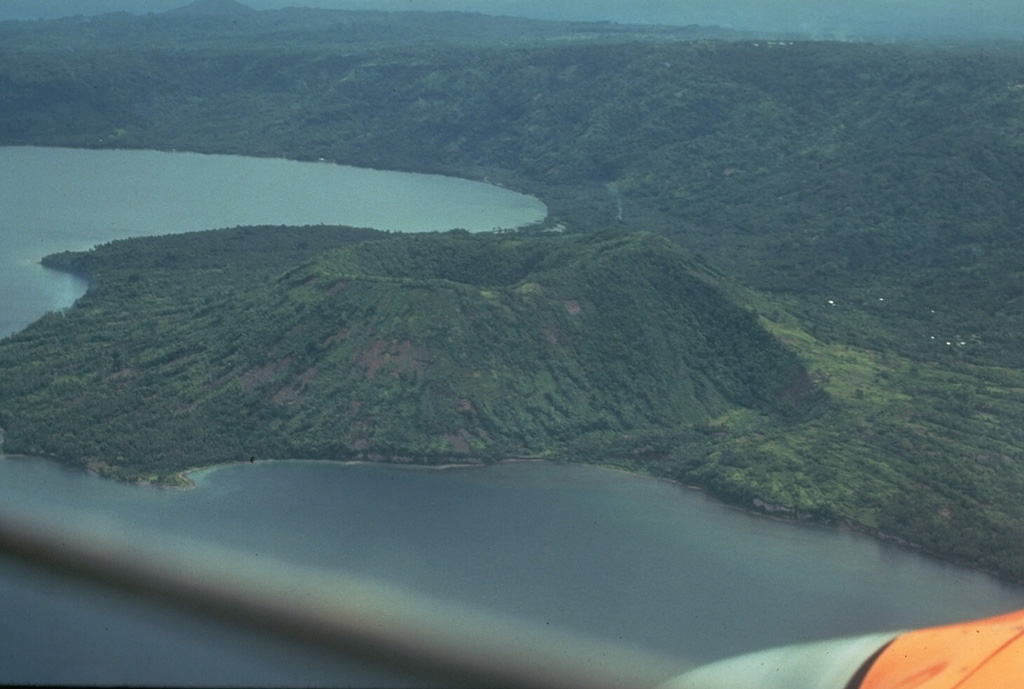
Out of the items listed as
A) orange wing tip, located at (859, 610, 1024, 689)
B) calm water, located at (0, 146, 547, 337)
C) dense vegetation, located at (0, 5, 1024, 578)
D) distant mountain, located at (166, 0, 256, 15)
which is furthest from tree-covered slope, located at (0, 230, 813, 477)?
distant mountain, located at (166, 0, 256, 15)

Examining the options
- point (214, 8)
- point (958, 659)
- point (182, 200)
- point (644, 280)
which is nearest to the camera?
point (958, 659)

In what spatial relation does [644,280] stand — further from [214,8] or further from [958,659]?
[214,8]

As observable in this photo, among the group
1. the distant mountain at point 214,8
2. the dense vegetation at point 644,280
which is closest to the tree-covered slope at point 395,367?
the dense vegetation at point 644,280

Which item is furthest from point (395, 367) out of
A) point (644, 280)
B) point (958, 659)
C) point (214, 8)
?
point (214, 8)

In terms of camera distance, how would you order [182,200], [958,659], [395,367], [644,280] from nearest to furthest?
[958,659] → [395,367] → [644,280] → [182,200]

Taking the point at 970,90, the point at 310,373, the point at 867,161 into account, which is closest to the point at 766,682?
the point at 310,373

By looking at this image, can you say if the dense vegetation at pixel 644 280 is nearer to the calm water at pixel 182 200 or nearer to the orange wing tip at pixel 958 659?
the calm water at pixel 182 200

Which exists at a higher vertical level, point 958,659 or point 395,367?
point 958,659
